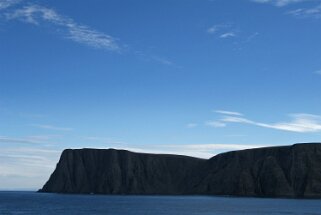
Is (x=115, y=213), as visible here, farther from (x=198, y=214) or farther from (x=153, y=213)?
(x=198, y=214)

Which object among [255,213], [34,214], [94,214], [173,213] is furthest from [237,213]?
[34,214]

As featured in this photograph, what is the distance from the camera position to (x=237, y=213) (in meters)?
116

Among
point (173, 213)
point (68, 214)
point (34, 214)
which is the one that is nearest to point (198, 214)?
point (173, 213)

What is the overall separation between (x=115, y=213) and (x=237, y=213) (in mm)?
26197

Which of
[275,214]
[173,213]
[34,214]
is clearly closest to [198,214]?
[173,213]

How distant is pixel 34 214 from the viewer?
368 feet

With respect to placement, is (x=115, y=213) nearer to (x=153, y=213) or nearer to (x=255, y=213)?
(x=153, y=213)

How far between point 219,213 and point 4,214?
44.9 m

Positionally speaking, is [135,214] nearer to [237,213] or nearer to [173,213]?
[173,213]

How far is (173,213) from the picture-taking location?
11512 centimetres

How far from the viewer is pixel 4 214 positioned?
110250 millimetres

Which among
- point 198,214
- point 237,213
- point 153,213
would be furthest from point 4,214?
point 237,213

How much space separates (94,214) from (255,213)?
34.2m

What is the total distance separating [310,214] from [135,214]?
119 feet
